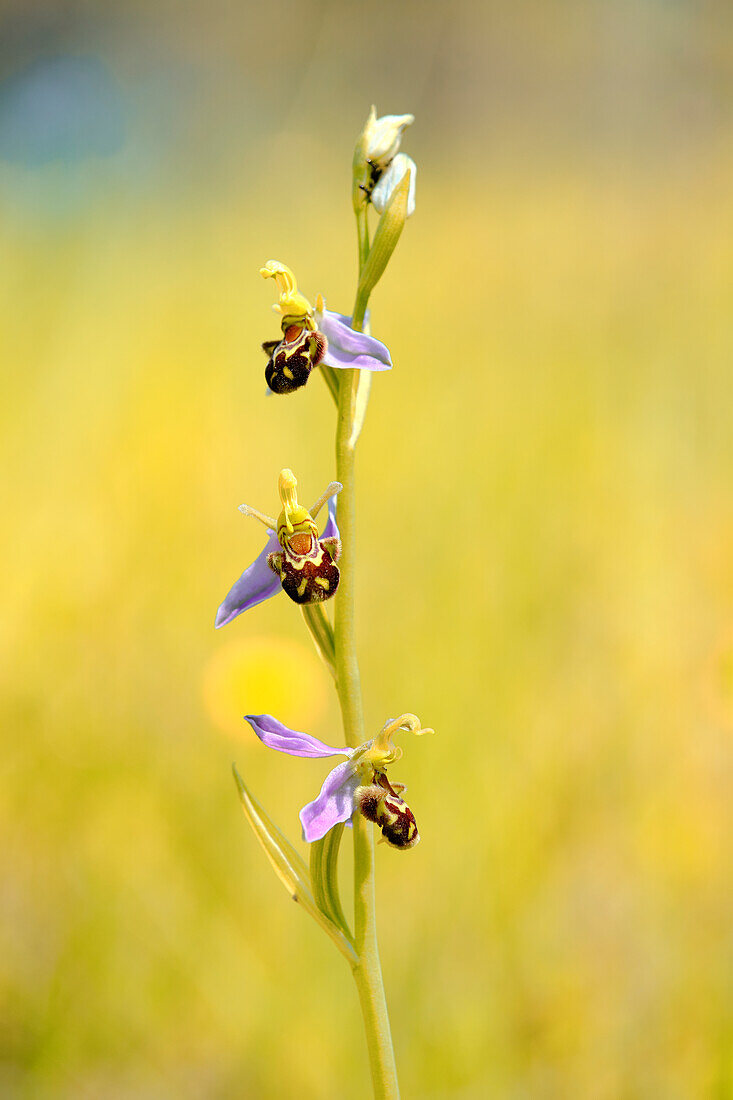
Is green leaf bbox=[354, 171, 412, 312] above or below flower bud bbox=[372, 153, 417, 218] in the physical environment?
below

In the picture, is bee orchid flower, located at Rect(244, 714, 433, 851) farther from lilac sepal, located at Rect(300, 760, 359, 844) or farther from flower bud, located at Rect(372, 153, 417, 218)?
flower bud, located at Rect(372, 153, 417, 218)

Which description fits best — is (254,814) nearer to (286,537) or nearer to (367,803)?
(367,803)

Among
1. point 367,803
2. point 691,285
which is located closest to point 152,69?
point 691,285

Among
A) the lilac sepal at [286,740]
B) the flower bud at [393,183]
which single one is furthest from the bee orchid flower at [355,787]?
→ the flower bud at [393,183]

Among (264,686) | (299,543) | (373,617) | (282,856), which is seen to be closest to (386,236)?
(299,543)

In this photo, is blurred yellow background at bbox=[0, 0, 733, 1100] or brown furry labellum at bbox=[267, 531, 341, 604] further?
blurred yellow background at bbox=[0, 0, 733, 1100]

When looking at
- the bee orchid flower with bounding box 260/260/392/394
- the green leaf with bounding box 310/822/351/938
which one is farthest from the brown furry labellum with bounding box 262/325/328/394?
the green leaf with bounding box 310/822/351/938

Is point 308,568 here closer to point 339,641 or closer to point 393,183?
point 339,641

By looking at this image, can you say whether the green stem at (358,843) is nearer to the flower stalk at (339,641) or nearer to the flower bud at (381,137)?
the flower stalk at (339,641)
